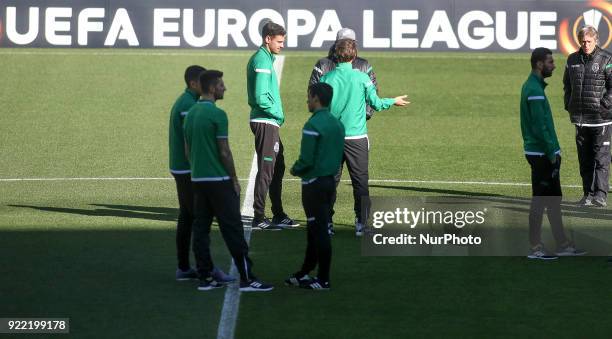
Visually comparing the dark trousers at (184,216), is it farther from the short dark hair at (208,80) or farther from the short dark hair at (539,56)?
the short dark hair at (539,56)

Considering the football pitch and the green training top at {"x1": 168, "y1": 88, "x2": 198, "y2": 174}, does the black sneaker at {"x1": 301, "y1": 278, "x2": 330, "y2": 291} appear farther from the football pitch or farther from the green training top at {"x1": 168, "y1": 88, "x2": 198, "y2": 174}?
the green training top at {"x1": 168, "y1": 88, "x2": 198, "y2": 174}

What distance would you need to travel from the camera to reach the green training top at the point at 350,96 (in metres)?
12.7

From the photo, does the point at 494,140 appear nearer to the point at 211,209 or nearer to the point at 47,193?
the point at 47,193

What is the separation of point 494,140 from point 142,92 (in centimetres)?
876

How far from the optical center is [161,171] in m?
18.5

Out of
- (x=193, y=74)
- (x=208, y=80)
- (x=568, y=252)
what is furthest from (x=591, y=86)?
(x=208, y=80)

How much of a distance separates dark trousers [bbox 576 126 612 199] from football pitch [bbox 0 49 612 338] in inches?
45.1

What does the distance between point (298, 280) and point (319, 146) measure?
1333 millimetres

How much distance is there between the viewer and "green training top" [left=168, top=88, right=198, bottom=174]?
10945mm

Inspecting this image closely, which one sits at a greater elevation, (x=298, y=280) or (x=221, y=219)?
(x=221, y=219)

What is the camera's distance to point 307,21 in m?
30.1

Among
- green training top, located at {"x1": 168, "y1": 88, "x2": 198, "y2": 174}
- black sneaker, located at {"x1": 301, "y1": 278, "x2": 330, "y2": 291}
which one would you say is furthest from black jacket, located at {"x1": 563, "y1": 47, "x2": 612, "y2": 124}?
green training top, located at {"x1": 168, "y1": 88, "x2": 198, "y2": 174}

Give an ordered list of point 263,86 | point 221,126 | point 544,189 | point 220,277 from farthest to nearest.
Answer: point 263,86
point 544,189
point 220,277
point 221,126

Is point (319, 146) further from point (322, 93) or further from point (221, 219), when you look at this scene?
point (221, 219)
